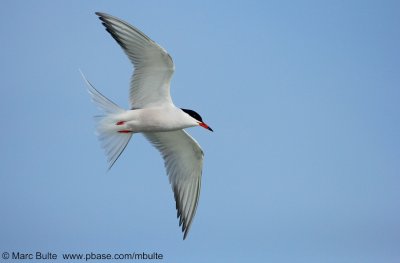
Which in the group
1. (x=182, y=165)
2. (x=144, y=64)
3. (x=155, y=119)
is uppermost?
(x=144, y=64)

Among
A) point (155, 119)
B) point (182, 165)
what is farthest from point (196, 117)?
point (182, 165)

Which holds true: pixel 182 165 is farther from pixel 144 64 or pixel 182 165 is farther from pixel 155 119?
pixel 144 64

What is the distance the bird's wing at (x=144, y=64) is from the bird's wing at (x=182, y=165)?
2.00 ft

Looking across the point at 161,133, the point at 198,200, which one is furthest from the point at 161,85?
the point at 198,200

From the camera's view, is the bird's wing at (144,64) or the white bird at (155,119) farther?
the white bird at (155,119)

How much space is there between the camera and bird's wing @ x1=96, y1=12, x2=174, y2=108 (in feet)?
24.8

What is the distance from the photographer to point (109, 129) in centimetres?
815

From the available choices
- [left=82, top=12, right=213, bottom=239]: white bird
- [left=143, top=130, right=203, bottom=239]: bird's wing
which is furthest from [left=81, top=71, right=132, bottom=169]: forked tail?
[left=143, top=130, right=203, bottom=239]: bird's wing

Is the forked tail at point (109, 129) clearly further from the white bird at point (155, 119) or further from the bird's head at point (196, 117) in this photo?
the bird's head at point (196, 117)

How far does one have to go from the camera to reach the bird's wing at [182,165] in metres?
8.60

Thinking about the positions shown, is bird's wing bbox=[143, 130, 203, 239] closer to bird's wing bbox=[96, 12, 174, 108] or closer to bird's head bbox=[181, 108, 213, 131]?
bird's head bbox=[181, 108, 213, 131]

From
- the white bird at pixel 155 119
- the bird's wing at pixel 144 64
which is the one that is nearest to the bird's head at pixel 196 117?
the white bird at pixel 155 119

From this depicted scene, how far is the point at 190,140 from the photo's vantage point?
8602 millimetres

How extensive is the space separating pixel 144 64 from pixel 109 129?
90 centimetres
